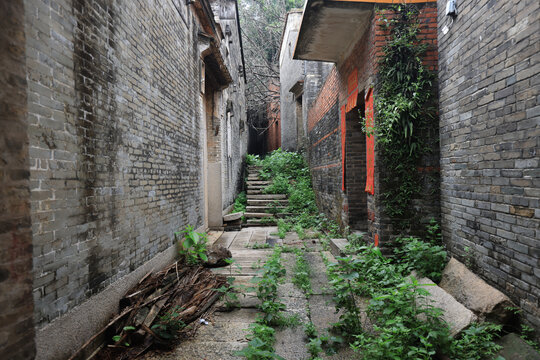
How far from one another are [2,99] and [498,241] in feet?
12.9

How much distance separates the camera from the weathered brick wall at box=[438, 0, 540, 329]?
248cm

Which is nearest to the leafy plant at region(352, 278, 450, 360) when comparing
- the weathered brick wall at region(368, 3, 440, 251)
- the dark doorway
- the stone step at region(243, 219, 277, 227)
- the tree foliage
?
the weathered brick wall at region(368, 3, 440, 251)

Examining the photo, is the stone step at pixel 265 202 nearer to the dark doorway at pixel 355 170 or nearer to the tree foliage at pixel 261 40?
the dark doorway at pixel 355 170

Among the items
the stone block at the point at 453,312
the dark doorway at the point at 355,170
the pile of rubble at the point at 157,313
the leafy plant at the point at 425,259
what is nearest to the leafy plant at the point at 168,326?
the pile of rubble at the point at 157,313

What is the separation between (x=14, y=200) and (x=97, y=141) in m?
2.01

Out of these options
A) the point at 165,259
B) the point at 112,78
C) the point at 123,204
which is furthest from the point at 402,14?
the point at 165,259

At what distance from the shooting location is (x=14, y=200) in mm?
1026

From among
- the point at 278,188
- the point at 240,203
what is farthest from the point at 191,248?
the point at 240,203

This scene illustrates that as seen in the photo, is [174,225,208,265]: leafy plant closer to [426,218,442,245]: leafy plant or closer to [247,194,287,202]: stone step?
[426,218,442,245]: leafy plant

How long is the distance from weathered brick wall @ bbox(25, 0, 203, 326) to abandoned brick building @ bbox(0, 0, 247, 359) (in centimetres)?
1

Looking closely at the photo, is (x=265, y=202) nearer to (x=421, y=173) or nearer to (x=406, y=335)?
(x=421, y=173)

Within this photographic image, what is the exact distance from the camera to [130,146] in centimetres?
351

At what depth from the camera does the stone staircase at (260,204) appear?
9.38 metres

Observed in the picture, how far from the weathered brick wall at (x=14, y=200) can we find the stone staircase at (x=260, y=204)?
27.4 ft
